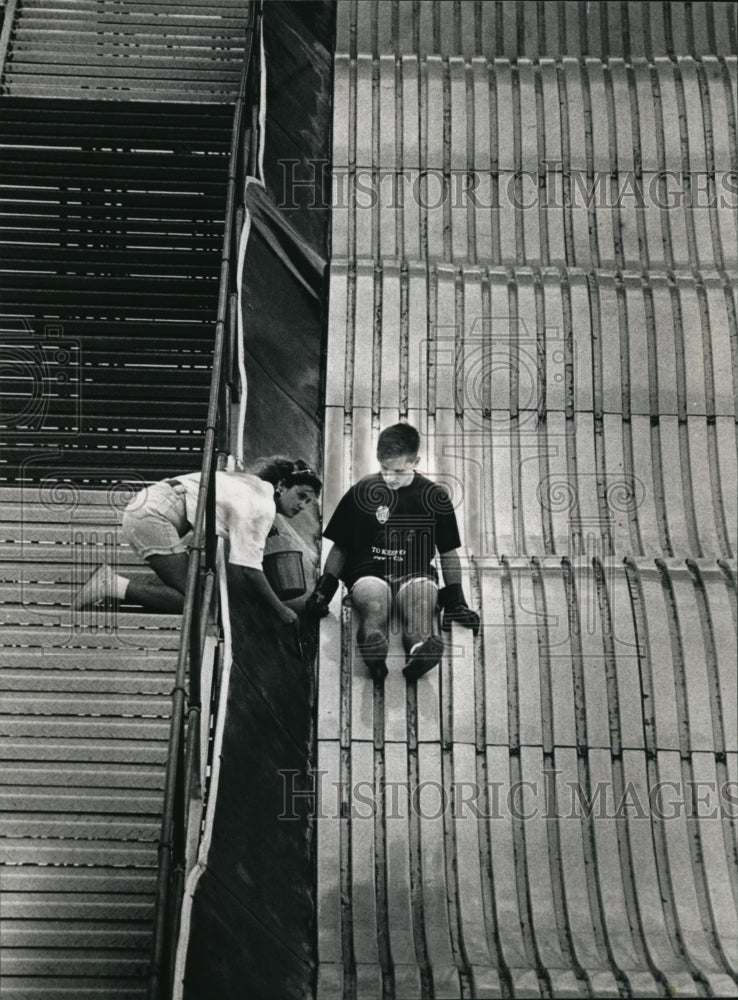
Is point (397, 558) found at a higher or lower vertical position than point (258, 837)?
higher

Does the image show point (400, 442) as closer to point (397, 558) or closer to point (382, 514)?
point (382, 514)

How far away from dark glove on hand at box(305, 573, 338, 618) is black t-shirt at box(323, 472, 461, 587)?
13cm

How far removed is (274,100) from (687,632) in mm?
5485

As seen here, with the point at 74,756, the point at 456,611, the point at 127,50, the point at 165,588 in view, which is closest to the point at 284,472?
the point at 165,588

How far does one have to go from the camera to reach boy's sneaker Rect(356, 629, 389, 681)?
10094 mm

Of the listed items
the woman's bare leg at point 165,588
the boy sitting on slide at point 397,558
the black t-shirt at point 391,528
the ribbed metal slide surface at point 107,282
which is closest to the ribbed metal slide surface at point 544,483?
the boy sitting on slide at point 397,558

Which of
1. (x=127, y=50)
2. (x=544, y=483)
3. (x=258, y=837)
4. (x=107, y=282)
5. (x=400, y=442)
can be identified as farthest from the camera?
(x=127, y=50)

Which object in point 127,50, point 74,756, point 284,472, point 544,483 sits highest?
point 127,50

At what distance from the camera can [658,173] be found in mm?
13148

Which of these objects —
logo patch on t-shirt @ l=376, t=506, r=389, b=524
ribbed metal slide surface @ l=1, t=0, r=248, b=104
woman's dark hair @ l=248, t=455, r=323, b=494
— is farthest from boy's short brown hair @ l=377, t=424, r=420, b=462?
ribbed metal slide surface @ l=1, t=0, r=248, b=104

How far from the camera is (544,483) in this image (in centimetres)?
1158

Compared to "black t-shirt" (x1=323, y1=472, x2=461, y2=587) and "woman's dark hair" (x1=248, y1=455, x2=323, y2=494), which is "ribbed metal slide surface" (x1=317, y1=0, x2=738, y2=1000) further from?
"woman's dark hair" (x1=248, y1=455, x2=323, y2=494)

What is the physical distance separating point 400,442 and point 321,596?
3.79ft

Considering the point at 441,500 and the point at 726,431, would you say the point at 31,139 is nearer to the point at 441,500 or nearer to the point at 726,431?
the point at 441,500
